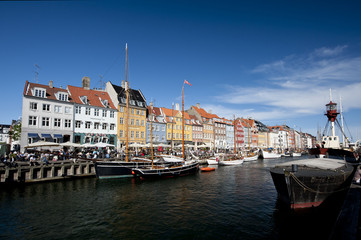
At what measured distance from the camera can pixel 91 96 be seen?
175ft

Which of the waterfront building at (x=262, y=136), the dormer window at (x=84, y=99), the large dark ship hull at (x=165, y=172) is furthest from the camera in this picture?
the waterfront building at (x=262, y=136)

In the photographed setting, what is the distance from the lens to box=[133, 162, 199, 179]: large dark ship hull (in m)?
31.1

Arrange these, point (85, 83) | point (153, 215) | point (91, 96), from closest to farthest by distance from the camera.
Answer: point (153, 215) < point (91, 96) < point (85, 83)

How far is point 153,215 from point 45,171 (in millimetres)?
21070

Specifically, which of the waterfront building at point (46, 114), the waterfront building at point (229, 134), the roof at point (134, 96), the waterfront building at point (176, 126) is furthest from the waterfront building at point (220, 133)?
the waterfront building at point (46, 114)

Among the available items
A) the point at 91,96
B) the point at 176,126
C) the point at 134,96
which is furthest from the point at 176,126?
the point at 91,96

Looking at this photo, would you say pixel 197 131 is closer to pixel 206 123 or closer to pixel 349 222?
pixel 206 123

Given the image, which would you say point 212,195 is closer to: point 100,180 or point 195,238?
point 195,238

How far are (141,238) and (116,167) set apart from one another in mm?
20859

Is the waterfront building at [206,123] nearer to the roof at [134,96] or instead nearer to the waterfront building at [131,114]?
the roof at [134,96]

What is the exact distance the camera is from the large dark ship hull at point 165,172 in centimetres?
3108

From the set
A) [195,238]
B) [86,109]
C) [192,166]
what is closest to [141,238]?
[195,238]

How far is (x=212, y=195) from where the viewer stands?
2205 cm

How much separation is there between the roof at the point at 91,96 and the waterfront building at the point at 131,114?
199 centimetres
